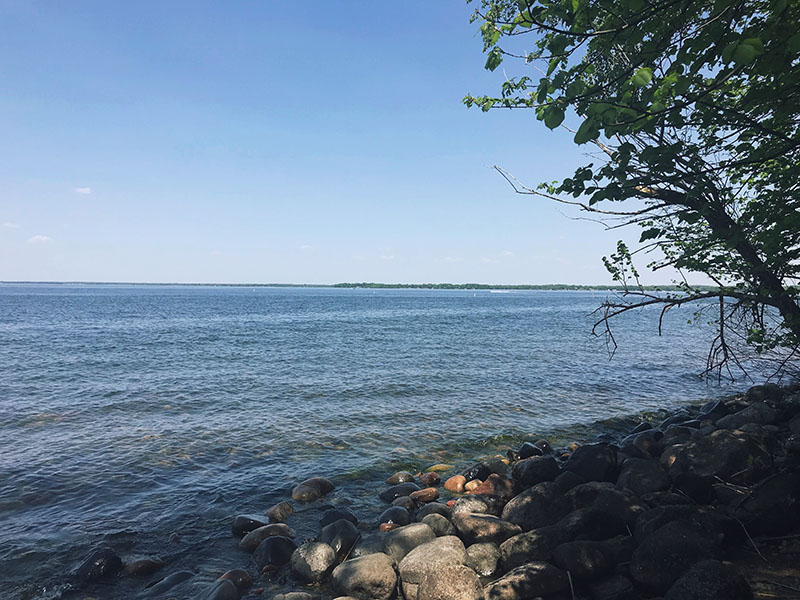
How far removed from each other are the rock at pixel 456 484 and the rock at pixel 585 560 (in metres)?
4.64

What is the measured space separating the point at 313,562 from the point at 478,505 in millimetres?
3366

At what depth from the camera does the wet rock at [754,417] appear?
10.9 m

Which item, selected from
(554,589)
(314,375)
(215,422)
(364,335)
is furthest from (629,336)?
(554,589)

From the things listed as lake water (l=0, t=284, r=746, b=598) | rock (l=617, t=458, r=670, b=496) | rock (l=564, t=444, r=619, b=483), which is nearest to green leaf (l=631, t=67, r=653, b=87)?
rock (l=617, t=458, r=670, b=496)

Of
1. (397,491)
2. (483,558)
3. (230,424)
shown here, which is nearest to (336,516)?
(397,491)

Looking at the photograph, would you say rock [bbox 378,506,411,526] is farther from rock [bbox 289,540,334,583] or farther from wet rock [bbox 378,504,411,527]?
rock [bbox 289,540,334,583]

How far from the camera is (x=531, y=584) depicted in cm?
598

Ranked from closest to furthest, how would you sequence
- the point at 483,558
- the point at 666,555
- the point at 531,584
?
the point at 666,555 → the point at 531,584 → the point at 483,558

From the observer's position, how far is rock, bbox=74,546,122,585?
7664 mm

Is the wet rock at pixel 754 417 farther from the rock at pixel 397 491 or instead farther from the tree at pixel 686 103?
the rock at pixel 397 491

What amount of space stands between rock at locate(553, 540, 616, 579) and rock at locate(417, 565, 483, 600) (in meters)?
1.28

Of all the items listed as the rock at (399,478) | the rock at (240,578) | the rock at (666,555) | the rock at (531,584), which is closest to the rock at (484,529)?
the rock at (531,584)

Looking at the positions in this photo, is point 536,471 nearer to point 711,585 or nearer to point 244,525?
point 711,585

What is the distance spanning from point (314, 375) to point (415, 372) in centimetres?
603
